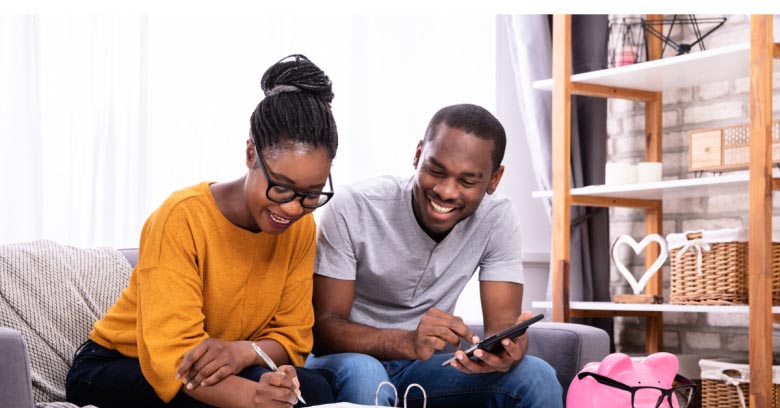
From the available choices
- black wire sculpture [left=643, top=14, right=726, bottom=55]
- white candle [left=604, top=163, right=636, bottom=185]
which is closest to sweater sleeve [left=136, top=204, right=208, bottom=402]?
white candle [left=604, top=163, right=636, bottom=185]

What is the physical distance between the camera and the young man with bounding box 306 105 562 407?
187cm

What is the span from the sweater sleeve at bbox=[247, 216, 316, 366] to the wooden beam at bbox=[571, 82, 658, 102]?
5.88 ft

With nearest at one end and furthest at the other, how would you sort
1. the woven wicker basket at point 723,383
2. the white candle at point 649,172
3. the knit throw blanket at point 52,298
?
1. the knit throw blanket at point 52,298
2. the woven wicker basket at point 723,383
3. the white candle at point 649,172

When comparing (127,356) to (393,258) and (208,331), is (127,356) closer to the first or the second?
(208,331)

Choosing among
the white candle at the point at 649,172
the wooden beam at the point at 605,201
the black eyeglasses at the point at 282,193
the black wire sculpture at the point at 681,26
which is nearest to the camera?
the black eyeglasses at the point at 282,193

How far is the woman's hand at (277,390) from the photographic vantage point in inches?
60.7

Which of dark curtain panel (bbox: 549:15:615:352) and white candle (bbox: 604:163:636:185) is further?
dark curtain panel (bbox: 549:15:615:352)

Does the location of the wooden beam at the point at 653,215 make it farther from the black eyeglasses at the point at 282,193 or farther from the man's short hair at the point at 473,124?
the black eyeglasses at the point at 282,193

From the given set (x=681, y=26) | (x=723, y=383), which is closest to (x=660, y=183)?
(x=723, y=383)

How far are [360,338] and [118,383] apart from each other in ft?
1.66

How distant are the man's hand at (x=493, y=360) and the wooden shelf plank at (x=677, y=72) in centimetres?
160

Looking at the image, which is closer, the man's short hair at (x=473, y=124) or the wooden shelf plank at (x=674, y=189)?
the man's short hair at (x=473, y=124)

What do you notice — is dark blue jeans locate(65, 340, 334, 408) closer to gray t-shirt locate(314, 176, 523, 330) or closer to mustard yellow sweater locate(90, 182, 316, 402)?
mustard yellow sweater locate(90, 182, 316, 402)

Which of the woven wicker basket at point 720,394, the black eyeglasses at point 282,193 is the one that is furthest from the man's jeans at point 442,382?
the woven wicker basket at point 720,394
